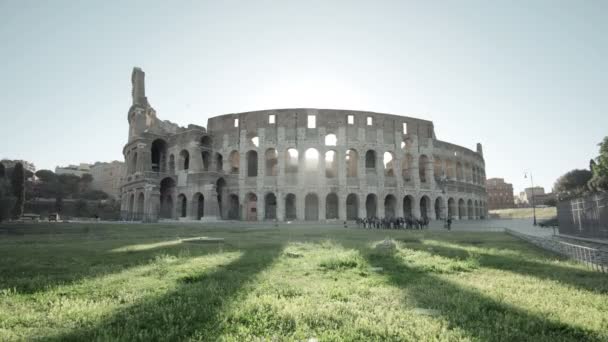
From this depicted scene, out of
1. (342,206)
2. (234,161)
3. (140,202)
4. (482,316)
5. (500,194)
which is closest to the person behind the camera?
(482,316)

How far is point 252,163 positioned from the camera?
3931cm

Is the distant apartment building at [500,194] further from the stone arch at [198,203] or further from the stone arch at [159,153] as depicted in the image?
the stone arch at [159,153]

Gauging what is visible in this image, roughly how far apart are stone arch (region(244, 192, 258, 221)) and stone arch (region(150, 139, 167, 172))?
12260 mm

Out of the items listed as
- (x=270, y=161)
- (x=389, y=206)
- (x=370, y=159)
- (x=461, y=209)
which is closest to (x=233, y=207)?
(x=270, y=161)

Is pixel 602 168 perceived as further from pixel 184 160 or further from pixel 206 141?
pixel 184 160

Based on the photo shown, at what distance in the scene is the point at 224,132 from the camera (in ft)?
124

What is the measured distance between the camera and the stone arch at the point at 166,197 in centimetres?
3919

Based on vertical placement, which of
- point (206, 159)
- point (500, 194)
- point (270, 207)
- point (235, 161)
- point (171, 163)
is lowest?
point (270, 207)

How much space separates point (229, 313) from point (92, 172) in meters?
89.7

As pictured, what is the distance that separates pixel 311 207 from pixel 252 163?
8776 mm

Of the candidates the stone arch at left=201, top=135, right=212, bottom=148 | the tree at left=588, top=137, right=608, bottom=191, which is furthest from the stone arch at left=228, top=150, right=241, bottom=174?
the tree at left=588, top=137, right=608, bottom=191

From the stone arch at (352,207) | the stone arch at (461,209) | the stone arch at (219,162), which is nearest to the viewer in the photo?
the stone arch at (219,162)

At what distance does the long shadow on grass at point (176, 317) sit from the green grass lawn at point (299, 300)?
15 mm

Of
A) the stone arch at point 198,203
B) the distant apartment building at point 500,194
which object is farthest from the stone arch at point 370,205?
the distant apartment building at point 500,194
